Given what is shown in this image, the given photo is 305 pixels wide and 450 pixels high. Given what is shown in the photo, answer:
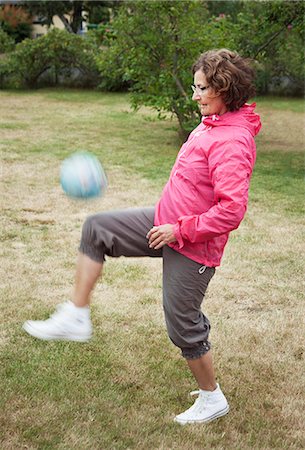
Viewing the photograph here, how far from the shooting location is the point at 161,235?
276 cm

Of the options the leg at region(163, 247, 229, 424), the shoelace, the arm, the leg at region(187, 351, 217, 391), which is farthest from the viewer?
the shoelace

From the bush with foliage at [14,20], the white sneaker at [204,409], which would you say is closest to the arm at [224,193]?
the white sneaker at [204,409]

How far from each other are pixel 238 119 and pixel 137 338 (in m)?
1.77

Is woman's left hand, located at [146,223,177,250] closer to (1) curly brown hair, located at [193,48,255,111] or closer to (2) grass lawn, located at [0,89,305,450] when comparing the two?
(1) curly brown hair, located at [193,48,255,111]

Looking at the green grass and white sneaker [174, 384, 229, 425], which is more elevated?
white sneaker [174, 384, 229, 425]

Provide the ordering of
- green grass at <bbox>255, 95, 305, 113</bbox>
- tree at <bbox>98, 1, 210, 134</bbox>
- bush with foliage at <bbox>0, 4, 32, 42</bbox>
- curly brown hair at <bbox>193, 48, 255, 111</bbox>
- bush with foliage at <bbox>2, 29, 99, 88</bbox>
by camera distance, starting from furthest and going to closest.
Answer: bush with foliage at <bbox>0, 4, 32, 42</bbox> < bush with foliage at <bbox>2, 29, 99, 88</bbox> < green grass at <bbox>255, 95, 305, 113</bbox> < tree at <bbox>98, 1, 210, 134</bbox> < curly brown hair at <bbox>193, 48, 255, 111</bbox>

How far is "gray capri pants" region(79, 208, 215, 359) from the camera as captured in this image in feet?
9.37

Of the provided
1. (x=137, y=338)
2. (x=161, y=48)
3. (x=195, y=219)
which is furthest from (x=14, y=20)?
(x=195, y=219)

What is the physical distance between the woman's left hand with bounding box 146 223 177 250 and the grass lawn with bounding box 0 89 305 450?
0.92 meters

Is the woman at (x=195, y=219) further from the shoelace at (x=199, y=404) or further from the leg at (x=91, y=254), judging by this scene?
the shoelace at (x=199, y=404)

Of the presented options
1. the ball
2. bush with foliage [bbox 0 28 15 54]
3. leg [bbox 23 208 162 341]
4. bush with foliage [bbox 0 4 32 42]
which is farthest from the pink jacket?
bush with foliage [bbox 0 4 32 42]

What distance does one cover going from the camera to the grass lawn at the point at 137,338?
3.08 metres

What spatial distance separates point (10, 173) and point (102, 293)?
4.14 metres

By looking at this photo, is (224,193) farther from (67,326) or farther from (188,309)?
(67,326)
